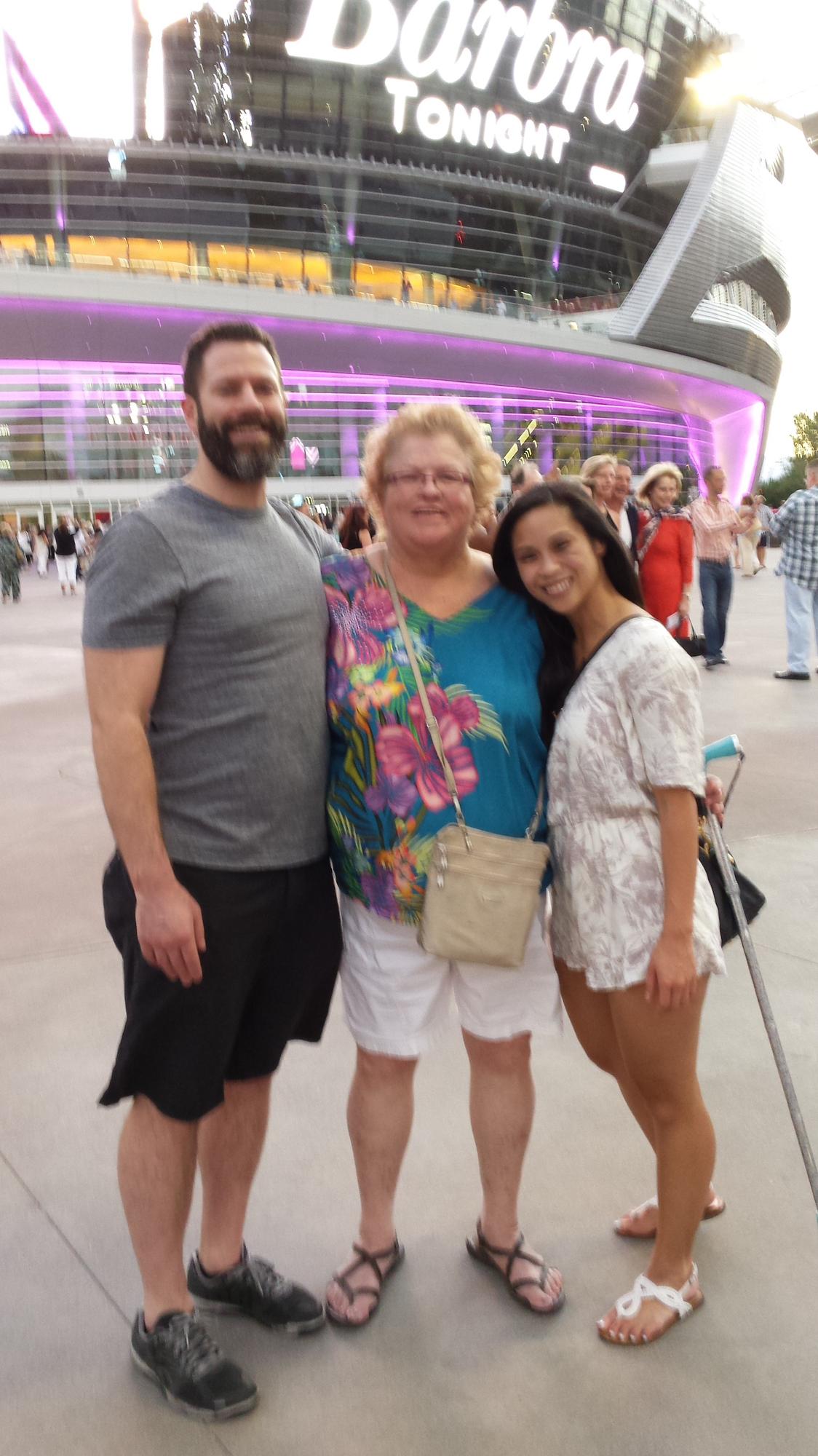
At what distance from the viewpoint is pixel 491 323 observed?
156ft

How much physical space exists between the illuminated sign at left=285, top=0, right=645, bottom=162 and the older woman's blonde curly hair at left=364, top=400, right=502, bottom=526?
155 ft

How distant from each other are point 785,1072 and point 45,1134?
2.07 m

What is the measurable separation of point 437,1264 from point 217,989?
96cm

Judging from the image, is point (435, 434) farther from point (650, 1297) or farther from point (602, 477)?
point (602, 477)

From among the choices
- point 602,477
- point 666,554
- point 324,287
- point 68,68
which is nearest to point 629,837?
point 602,477

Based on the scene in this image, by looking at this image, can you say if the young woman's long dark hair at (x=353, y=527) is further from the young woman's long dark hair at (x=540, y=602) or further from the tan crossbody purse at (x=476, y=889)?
the tan crossbody purse at (x=476, y=889)

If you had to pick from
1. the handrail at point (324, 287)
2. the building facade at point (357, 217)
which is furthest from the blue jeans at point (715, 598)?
the handrail at point (324, 287)

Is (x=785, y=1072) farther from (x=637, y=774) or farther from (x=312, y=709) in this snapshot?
(x=312, y=709)

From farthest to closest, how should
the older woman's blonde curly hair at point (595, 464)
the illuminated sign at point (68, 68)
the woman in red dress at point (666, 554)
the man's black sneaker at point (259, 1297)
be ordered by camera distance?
1. the illuminated sign at point (68, 68)
2. the woman in red dress at point (666, 554)
3. the older woman's blonde curly hair at point (595, 464)
4. the man's black sneaker at point (259, 1297)

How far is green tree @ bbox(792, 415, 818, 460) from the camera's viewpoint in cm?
8344

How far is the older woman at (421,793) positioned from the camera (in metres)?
2.13

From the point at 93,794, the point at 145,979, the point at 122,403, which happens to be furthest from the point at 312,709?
the point at 122,403

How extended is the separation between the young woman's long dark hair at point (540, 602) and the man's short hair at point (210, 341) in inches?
22.8

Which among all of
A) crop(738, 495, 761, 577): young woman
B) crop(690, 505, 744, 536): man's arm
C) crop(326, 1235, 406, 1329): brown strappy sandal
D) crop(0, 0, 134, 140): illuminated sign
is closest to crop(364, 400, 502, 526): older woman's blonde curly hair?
crop(326, 1235, 406, 1329): brown strappy sandal
